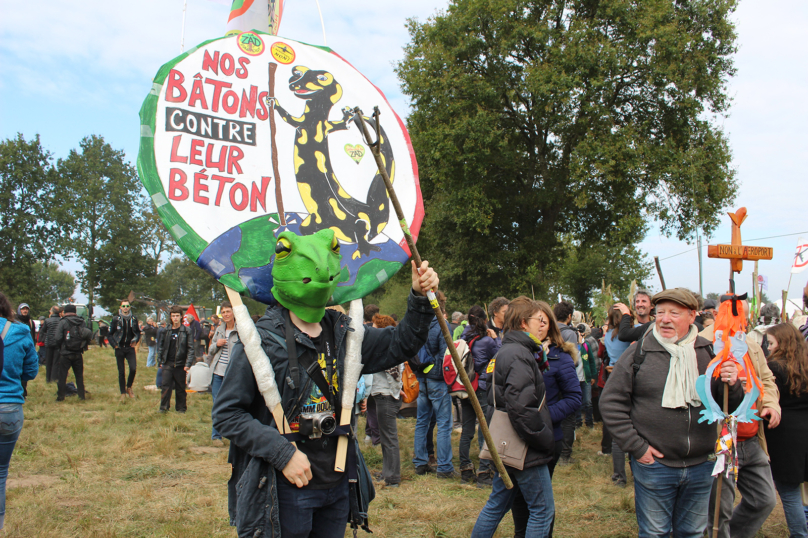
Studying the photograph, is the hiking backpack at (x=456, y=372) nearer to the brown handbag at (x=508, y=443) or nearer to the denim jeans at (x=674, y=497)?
the brown handbag at (x=508, y=443)

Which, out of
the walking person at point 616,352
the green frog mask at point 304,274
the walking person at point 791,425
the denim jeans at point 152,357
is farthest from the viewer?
the denim jeans at point 152,357

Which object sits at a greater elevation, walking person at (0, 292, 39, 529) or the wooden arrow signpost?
the wooden arrow signpost

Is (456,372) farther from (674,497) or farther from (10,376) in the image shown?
(10,376)

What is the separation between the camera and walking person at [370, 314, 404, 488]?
6188mm

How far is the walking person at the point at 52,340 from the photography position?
1152cm

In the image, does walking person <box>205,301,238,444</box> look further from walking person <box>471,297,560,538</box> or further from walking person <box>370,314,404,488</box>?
walking person <box>471,297,560,538</box>

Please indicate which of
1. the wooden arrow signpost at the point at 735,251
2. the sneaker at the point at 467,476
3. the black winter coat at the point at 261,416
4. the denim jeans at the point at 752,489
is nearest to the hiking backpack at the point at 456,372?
the sneaker at the point at 467,476

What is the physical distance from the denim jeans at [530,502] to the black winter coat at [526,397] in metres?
0.10

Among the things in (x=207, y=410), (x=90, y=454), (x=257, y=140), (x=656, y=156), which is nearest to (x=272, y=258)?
(x=257, y=140)

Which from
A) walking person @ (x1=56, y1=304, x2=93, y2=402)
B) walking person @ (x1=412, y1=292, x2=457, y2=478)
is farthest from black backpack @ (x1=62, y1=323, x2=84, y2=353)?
walking person @ (x1=412, y1=292, x2=457, y2=478)

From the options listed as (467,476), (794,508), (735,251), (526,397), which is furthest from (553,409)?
(467,476)

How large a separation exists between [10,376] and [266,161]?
3.05 metres

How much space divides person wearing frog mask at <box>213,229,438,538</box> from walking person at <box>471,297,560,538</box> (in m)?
1.27

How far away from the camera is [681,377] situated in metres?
3.31
